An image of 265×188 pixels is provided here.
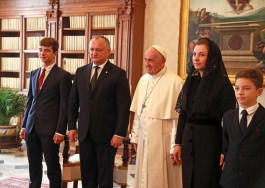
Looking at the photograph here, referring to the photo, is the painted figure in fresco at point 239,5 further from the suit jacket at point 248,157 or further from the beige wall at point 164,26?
the suit jacket at point 248,157

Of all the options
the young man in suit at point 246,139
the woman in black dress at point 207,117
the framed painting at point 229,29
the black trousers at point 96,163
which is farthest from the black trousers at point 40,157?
the framed painting at point 229,29

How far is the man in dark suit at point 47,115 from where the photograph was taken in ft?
10.0

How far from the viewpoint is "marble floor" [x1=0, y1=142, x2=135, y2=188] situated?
4.48 m

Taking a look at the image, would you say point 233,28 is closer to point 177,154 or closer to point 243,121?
point 177,154

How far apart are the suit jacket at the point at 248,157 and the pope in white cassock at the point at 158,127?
2.57ft

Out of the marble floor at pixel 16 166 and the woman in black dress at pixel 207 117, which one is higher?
the woman in black dress at pixel 207 117

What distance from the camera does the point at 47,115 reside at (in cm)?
307

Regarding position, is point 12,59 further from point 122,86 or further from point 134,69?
point 122,86

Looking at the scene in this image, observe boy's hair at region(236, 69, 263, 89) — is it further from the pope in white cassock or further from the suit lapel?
the pope in white cassock

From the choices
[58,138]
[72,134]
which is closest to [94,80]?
[72,134]

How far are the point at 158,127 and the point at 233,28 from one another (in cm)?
280

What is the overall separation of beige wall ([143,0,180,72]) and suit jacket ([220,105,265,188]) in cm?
359

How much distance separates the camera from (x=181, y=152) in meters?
2.42

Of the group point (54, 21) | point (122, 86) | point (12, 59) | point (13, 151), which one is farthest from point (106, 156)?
point (12, 59)
